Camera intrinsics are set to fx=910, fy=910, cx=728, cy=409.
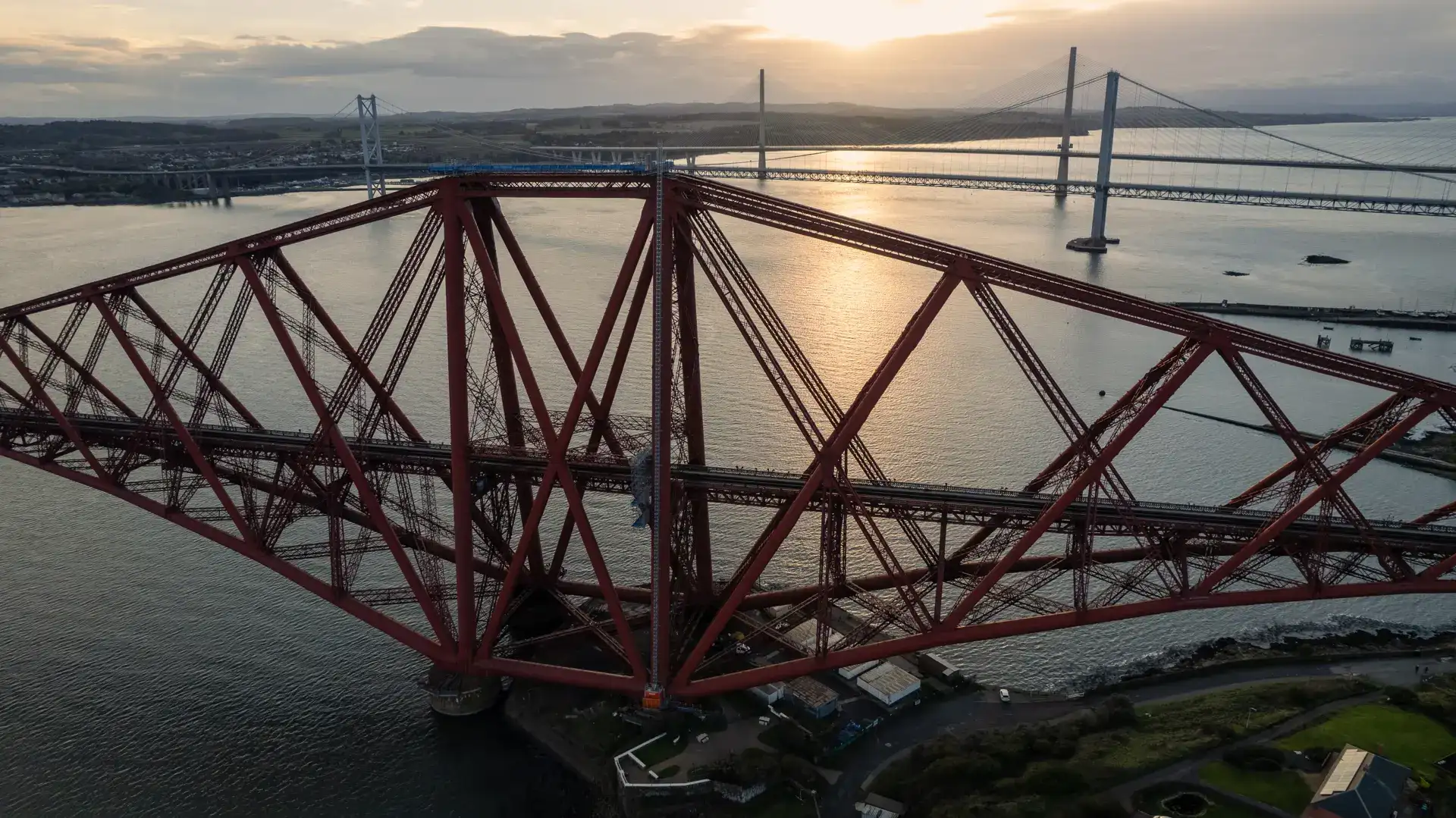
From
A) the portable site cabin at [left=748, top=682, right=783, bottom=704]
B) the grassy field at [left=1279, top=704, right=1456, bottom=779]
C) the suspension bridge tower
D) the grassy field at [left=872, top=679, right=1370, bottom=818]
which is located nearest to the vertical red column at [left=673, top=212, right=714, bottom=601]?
the portable site cabin at [left=748, top=682, right=783, bottom=704]

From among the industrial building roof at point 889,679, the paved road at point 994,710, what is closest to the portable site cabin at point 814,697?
the industrial building roof at point 889,679

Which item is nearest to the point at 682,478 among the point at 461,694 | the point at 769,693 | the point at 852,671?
the point at 769,693

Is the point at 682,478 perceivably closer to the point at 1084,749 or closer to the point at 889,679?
the point at 889,679

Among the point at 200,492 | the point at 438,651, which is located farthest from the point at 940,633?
the point at 200,492

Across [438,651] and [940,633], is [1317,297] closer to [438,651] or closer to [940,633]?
[940,633]

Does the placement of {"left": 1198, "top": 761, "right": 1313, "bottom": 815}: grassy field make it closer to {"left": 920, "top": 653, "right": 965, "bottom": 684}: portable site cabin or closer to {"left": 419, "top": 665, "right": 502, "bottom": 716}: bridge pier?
{"left": 920, "top": 653, "right": 965, "bottom": 684}: portable site cabin

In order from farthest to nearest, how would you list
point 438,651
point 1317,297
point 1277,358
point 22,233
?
point 22,233
point 1317,297
point 438,651
point 1277,358
